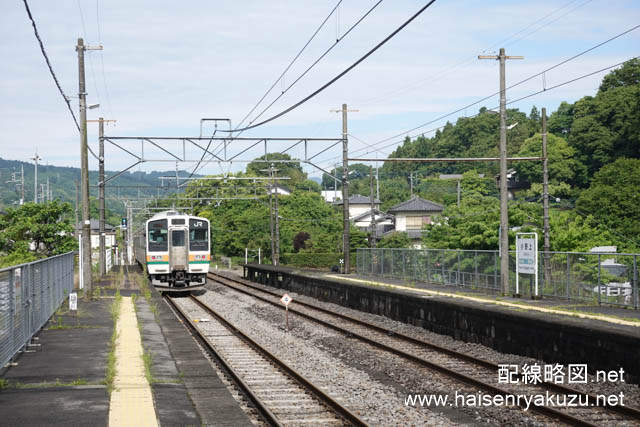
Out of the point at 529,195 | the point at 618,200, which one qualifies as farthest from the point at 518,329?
the point at 529,195

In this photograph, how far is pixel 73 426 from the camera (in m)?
7.80

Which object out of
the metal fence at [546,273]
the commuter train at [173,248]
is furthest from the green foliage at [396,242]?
the commuter train at [173,248]

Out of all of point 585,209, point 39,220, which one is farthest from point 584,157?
point 39,220

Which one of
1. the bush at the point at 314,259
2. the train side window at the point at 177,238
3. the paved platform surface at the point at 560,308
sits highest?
the train side window at the point at 177,238

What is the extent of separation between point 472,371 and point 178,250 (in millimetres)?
19977

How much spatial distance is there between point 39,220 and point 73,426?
122 ft

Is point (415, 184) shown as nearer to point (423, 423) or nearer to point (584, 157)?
point (584, 157)

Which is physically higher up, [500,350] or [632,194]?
[632,194]

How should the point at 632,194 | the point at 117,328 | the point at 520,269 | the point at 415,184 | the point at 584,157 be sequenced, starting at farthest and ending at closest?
the point at 415,184 → the point at 584,157 → the point at 632,194 → the point at 520,269 → the point at 117,328

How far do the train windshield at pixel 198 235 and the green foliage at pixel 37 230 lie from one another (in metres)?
14.0

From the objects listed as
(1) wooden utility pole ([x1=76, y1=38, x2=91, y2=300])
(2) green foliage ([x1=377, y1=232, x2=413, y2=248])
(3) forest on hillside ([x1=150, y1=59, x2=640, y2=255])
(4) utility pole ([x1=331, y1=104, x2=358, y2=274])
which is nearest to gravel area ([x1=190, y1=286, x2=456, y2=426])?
(1) wooden utility pole ([x1=76, y1=38, x2=91, y2=300])

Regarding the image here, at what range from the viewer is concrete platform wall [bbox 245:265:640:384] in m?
11.1

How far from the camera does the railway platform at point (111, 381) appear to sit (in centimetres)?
841

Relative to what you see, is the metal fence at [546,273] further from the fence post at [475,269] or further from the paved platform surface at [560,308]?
the paved platform surface at [560,308]
